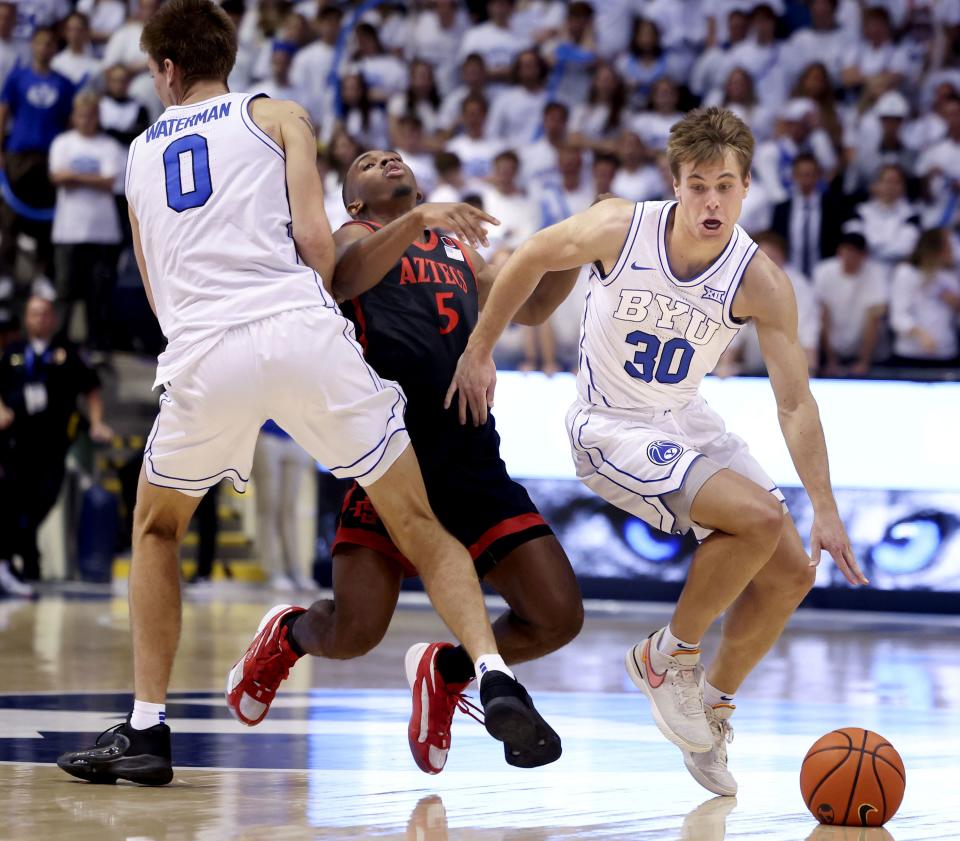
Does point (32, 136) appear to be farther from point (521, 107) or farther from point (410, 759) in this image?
point (410, 759)

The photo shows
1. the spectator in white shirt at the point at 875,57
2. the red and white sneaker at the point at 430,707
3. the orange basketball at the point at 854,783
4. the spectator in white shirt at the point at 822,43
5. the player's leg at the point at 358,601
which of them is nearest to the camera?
the orange basketball at the point at 854,783

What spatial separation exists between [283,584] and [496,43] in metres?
5.31

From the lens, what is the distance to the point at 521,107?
45.4 ft

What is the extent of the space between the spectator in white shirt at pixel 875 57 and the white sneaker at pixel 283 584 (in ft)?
20.7

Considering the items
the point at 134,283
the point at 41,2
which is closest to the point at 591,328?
the point at 134,283

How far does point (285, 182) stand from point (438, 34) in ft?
34.8

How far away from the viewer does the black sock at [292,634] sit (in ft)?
18.6

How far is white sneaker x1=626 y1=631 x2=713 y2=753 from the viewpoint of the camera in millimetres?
4871

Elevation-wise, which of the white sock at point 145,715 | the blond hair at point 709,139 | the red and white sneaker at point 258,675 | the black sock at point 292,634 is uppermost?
the blond hair at point 709,139

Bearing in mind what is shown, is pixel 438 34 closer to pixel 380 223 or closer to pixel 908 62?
pixel 908 62

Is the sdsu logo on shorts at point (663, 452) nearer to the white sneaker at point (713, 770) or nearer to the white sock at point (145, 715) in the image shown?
the white sneaker at point (713, 770)

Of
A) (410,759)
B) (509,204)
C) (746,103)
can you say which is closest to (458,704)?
(410,759)

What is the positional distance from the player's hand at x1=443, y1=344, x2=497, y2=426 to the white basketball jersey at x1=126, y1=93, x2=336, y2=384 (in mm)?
584

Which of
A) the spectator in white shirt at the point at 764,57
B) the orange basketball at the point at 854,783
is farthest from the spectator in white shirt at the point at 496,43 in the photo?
the orange basketball at the point at 854,783
